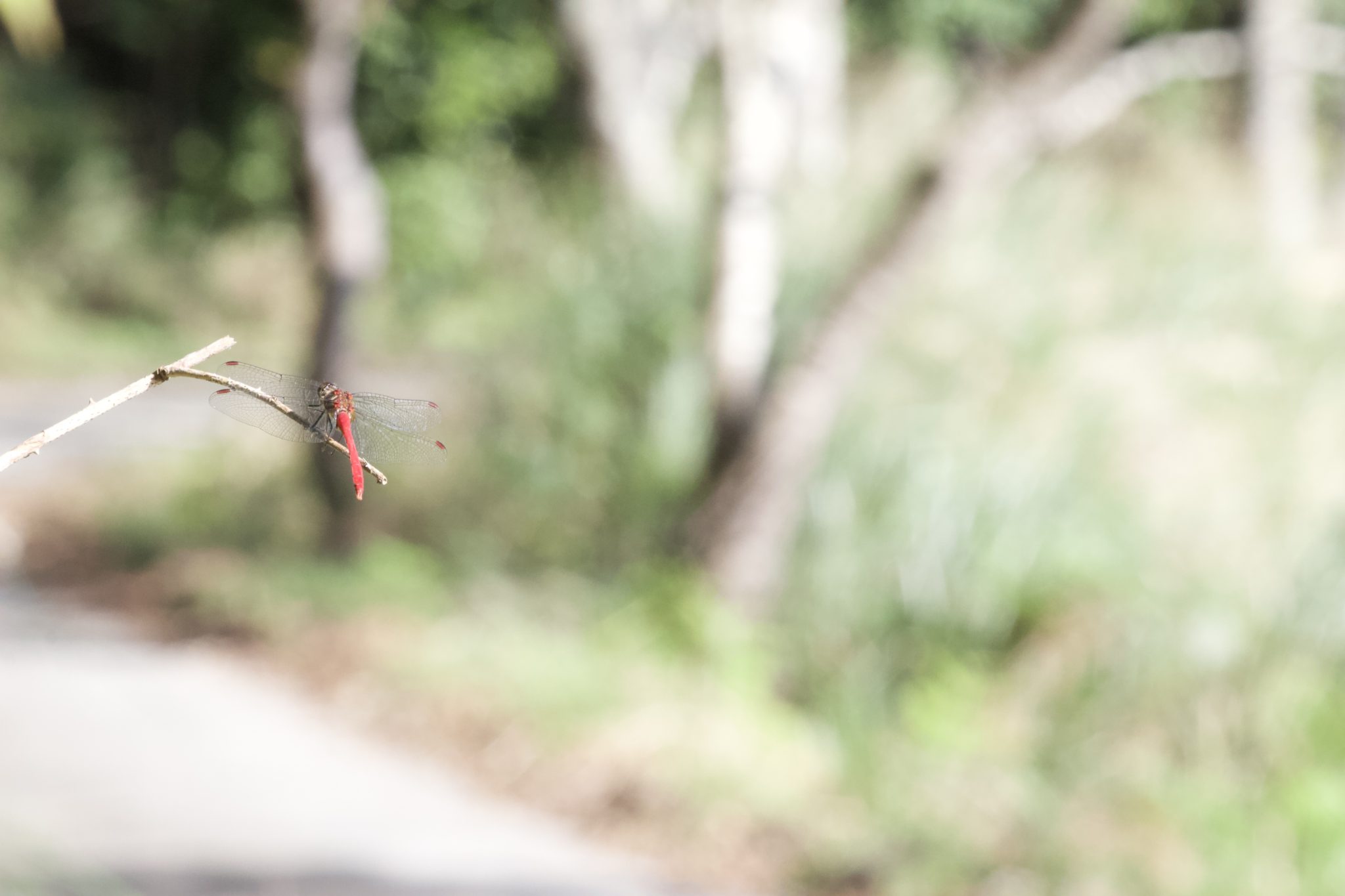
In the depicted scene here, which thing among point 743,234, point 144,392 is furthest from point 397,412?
point 743,234

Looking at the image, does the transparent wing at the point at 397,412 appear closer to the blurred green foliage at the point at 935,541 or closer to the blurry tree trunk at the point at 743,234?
the blurred green foliage at the point at 935,541

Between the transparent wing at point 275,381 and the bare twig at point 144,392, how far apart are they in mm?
126

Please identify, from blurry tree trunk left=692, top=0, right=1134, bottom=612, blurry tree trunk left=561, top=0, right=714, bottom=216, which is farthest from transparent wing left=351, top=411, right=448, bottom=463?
blurry tree trunk left=561, top=0, right=714, bottom=216

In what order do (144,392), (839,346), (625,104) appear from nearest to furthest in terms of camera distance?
(144,392) < (839,346) < (625,104)

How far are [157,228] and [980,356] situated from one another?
51.0 feet

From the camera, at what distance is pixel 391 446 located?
104 cm

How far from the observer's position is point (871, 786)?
14.5 ft

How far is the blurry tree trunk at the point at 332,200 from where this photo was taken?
5.87 m

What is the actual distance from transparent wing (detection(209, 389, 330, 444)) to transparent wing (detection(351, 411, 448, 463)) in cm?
5

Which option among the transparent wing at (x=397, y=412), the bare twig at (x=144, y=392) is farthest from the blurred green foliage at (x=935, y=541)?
the bare twig at (x=144, y=392)

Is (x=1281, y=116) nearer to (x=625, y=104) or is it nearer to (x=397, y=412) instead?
(x=625, y=104)

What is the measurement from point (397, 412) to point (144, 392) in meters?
0.34

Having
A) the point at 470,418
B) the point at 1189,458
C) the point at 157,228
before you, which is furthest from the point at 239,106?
the point at 1189,458

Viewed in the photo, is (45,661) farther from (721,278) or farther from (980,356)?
(980,356)
